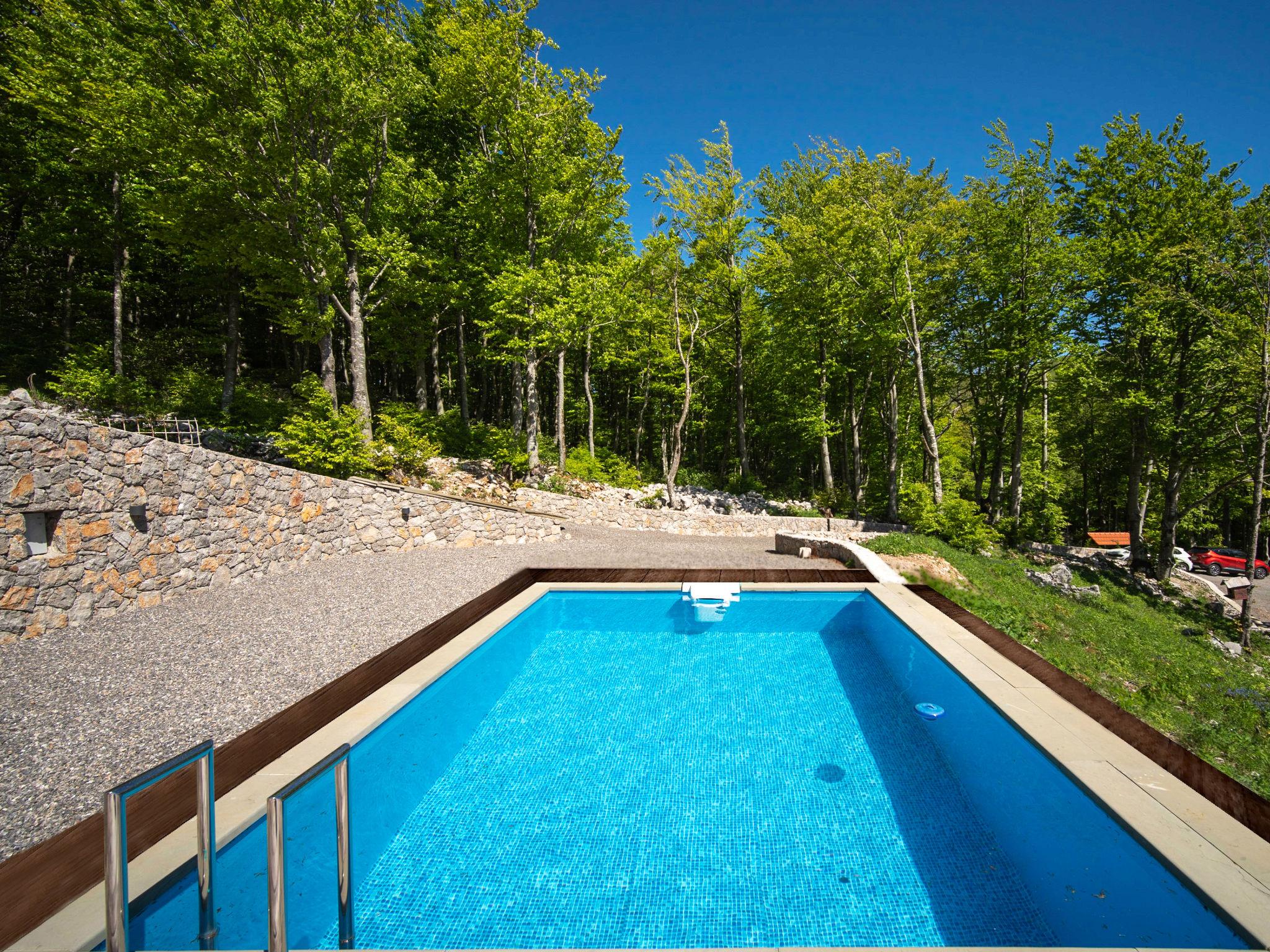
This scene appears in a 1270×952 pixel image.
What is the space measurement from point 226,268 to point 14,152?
649 cm

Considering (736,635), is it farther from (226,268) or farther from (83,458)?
(226,268)

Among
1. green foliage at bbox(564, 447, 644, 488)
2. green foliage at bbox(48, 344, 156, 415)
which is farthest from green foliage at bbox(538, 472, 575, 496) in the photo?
green foliage at bbox(48, 344, 156, 415)

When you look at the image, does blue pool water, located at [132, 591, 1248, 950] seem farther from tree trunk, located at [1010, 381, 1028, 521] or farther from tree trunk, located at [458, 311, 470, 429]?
tree trunk, located at [458, 311, 470, 429]

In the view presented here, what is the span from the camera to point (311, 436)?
33.4ft

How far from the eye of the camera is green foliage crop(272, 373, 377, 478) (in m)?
9.83

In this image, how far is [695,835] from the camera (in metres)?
3.36

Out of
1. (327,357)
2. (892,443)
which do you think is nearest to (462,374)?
(327,357)

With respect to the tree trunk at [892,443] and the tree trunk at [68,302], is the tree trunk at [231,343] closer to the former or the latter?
the tree trunk at [68,302]

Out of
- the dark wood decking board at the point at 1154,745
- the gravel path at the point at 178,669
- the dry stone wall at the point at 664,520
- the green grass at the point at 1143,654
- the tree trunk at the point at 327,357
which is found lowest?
the green grass at the point at 1143,654

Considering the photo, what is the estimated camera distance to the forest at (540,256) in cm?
1120

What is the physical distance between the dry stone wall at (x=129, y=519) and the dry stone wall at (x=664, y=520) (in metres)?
5.13

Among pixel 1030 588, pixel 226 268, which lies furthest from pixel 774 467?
pixel 226 268

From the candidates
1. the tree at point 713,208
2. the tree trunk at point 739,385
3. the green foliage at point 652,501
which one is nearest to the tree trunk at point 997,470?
the tree trunk at point 739,385

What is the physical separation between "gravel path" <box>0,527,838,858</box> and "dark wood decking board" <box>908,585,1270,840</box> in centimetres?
610
